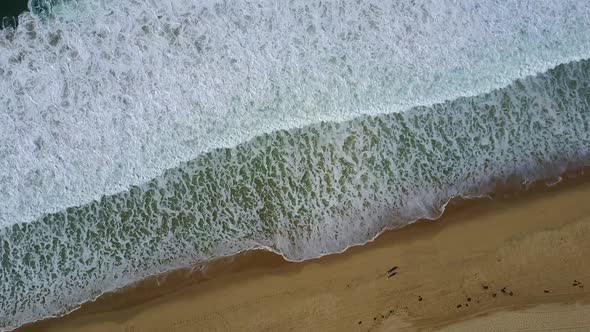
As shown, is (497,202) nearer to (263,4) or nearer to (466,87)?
(466,87)

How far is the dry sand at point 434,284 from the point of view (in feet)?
6.97

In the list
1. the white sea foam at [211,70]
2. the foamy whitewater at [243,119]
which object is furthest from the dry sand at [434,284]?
the white sea foam at [211,70]

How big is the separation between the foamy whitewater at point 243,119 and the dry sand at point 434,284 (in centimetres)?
17

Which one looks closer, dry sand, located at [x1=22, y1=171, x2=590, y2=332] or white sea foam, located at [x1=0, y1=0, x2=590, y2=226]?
dry sand, located at [x1=22, y1=171, x2=590, y2=332]

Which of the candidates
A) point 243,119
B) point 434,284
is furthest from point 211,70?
point 434,284

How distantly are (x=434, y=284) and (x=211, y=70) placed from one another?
146 centimetres

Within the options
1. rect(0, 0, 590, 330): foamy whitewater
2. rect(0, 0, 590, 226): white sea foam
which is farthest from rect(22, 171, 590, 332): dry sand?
rect(0, 0, 590, 226): white sea foam

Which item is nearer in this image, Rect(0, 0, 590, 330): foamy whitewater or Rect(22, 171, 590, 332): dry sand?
Rect(22, 171, 590, 332): dry sand

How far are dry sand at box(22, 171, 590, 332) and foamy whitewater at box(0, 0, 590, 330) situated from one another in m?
0.17

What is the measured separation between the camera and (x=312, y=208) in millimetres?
2281

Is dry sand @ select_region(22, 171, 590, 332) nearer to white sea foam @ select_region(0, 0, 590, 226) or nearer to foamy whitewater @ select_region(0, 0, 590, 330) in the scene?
foamy whitewater @ select_region(0, 0, 590, 330)

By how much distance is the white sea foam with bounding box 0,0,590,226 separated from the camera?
232cm

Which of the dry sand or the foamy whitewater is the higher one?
the foamy whitewater

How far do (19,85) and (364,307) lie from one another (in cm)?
197
